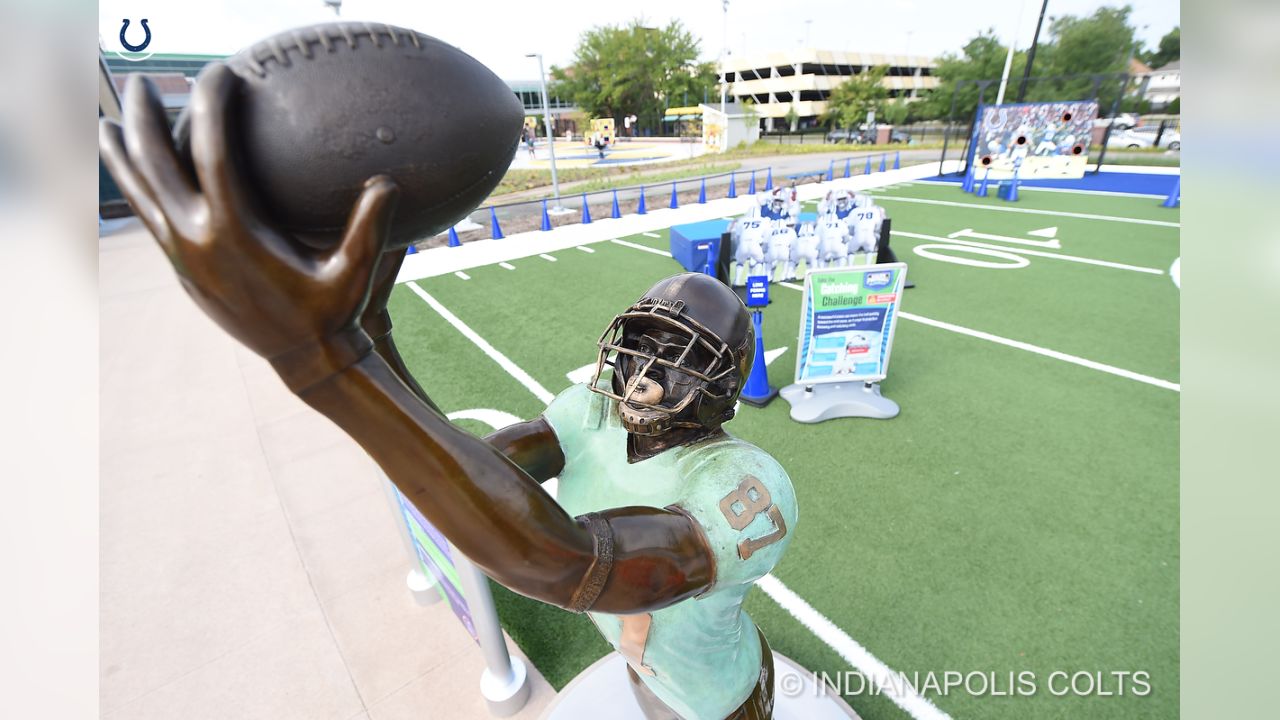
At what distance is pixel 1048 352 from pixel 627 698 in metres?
6.31

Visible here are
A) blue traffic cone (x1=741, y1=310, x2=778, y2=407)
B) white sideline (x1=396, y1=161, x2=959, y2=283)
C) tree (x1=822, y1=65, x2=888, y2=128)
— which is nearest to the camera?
blue traffic cone (x1=741, y1=310, x2=778, y2=407)

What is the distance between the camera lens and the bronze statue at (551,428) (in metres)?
0.73

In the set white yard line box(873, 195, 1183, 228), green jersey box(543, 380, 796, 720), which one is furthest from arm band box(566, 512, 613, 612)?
white yard line box(873, 195, 1183, 228)

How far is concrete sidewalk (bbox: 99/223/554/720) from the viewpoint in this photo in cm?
302

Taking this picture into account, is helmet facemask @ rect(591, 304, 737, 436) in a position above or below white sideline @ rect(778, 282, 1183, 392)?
above

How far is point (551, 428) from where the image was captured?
163 centimetres

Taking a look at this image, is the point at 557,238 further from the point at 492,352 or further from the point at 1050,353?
the point at 1050,353

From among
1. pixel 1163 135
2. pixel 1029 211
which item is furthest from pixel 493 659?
pixel 1163 135

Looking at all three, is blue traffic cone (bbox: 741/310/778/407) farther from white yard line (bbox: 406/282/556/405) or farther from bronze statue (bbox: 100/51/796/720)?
bronze statue (bbox: 100/51/796/720)

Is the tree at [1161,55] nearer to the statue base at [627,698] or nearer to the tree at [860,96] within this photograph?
the tree at [860,96]

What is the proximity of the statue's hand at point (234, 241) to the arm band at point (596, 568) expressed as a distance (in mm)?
516

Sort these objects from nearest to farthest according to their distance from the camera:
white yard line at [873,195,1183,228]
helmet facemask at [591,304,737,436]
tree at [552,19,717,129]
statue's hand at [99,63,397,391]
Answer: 1. statue's hand at [99,63,397,391]
2. helmet facemask at [591,304,737,436]
3. white yard line at [873,195,1183,228]
4. tree at [552,19,717,129]
